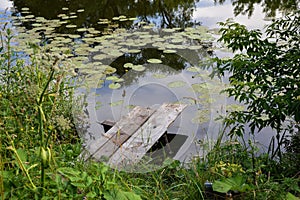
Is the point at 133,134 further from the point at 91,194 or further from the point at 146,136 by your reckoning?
the point at 91,194

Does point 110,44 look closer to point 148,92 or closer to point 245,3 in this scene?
point 148,92

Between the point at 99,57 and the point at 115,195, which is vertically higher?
the point at 115,195

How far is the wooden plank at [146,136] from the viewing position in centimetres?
221

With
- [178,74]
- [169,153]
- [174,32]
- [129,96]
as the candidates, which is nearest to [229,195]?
[169,153]

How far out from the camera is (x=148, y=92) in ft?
10.5

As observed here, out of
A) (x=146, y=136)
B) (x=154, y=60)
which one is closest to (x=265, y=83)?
(x=146, y=136)

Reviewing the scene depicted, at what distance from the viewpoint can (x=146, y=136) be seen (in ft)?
8.09

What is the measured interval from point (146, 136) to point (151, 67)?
1255 mm

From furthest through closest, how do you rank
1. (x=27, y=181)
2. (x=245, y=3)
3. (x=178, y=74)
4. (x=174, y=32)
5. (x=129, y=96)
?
(x=245, y=3) → (x=174, y=32) → (x=178, y=74) → (x=129, y=96) → (x=27, y=181)

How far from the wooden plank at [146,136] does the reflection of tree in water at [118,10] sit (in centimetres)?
239

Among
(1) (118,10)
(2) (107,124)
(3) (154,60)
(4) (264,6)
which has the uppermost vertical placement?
(1) (118,10)

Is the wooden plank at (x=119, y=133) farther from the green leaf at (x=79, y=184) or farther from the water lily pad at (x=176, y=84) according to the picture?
the green leaf at (x=79, y=184)

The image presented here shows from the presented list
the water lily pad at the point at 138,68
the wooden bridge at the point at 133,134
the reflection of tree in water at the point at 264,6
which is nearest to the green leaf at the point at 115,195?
the wooden bridge at the point at 133,134

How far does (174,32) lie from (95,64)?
138cm
